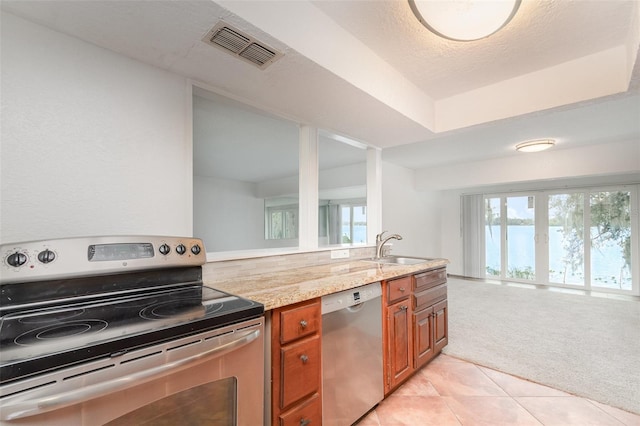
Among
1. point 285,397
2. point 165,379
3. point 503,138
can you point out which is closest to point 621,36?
point 503,138

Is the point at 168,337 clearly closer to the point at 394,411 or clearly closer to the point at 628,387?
the point at 394,411

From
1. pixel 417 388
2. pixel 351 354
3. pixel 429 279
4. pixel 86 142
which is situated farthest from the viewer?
pixel 429 279

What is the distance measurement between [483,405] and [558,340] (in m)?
1.80

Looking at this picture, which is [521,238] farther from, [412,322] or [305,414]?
[305,414]

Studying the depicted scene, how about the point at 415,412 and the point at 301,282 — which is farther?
the point at 415,412


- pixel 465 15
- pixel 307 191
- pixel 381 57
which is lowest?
pixel 307 191

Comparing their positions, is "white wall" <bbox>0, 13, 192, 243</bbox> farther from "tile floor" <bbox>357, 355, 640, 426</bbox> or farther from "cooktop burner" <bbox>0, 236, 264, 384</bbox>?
"tile floor" <bbox>357, 355, 640, 426</bbox>

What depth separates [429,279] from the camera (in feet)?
7.82

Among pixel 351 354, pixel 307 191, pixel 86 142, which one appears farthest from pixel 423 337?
pixel 86 142

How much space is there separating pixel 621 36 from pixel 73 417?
10.1ft

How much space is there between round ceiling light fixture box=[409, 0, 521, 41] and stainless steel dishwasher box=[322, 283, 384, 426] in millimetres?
1477

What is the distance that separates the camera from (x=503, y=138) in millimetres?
3723

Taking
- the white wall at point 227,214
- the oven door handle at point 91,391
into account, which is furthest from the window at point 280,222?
the oven door handle at point 91,391

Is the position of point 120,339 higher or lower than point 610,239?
higher
